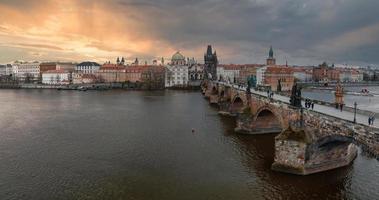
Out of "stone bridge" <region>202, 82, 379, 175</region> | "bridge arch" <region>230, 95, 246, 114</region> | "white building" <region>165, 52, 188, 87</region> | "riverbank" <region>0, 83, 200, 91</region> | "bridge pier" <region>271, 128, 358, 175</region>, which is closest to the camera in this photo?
"stone bridge" <region>202, 82, 379, 175</region>

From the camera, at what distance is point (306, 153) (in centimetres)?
2500

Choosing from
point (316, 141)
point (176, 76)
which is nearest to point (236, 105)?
point (316, 141)

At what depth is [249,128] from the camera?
136 ft

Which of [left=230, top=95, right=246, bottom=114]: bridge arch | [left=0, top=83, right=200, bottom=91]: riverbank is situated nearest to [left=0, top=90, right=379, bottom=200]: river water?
[left=230, top=95, right=246, bottom=114]: bridge arch

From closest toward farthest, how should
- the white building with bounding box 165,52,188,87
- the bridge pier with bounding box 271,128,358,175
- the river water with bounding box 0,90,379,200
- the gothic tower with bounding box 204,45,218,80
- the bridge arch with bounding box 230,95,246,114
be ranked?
the river water with bounding box 0,90,379,200, the bridge pier with bounding box 271,128,358,175, the bridge arch with bounding box 230,95,246,114, the white building with bounding box 165,52,188,87, the gothic tower with bounding box 204,45,218,80

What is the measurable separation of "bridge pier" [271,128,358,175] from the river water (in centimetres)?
60

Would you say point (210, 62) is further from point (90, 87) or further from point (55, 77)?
point (55, 77)

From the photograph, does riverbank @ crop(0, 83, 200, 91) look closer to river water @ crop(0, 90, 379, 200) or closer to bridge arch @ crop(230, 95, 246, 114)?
bridge arch @ crop(230, 95, 246, 114)

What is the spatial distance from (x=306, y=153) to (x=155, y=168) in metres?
11.1

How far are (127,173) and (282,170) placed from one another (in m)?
11.2

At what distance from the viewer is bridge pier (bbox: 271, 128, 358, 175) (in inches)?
982

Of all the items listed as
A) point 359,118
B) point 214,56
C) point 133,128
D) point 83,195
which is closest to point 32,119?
point 133,128

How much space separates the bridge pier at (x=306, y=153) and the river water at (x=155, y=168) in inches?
23.5

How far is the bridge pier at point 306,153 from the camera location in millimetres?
24953
